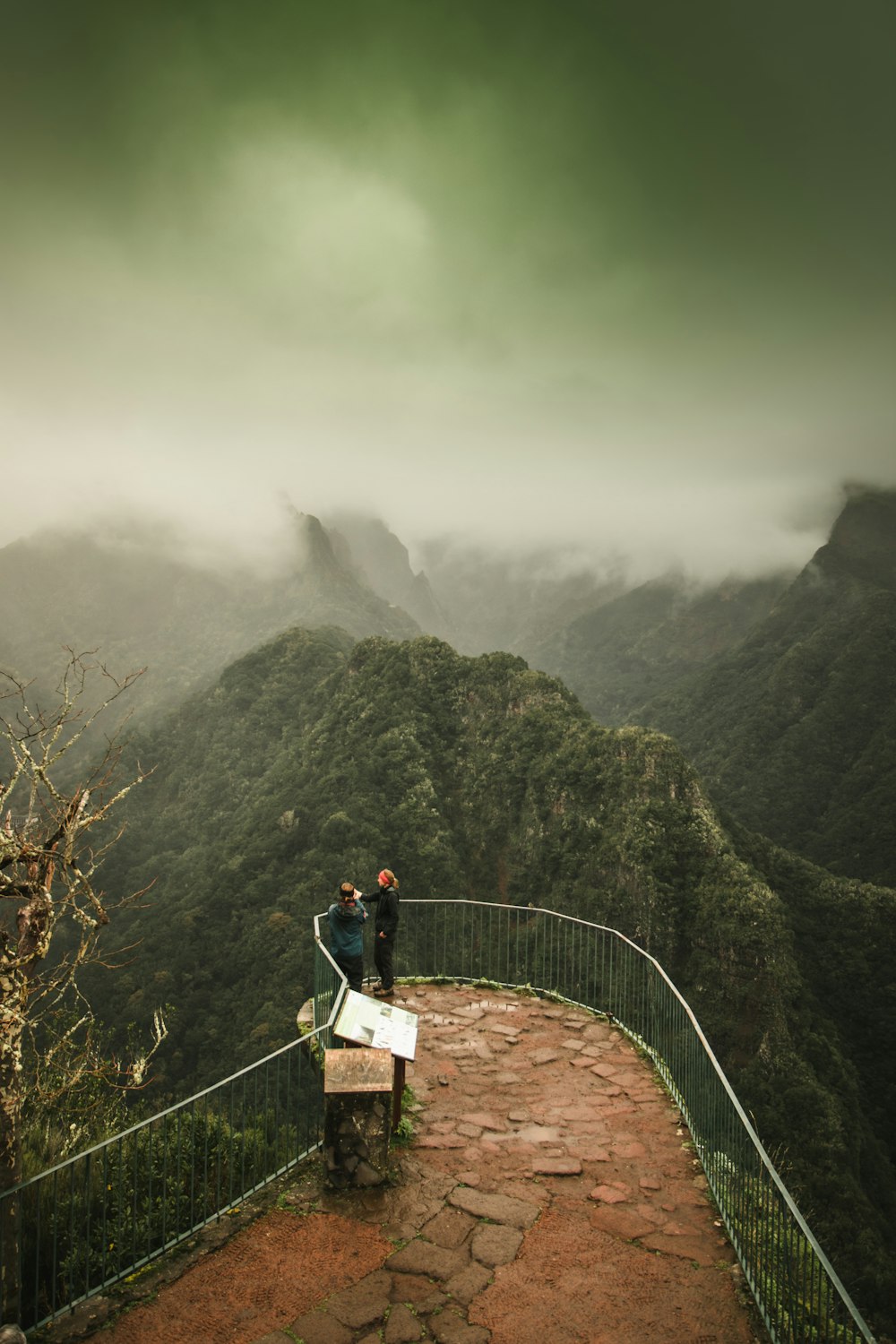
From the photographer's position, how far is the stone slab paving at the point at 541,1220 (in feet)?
14.4

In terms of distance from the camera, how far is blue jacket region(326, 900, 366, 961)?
901cm

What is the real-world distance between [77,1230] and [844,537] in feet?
514

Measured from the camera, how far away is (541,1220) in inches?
213

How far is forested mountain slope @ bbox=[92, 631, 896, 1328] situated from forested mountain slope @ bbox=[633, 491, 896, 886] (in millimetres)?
27186

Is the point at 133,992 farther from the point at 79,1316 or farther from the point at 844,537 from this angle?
the point at 844,537

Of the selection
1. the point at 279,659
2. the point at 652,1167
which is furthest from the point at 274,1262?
the point at 279,659

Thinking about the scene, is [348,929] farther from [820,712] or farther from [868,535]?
[868,535]

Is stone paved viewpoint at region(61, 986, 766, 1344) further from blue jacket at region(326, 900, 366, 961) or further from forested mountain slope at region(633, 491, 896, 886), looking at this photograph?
forested mountain slope at region(633, 491, 896, 886)

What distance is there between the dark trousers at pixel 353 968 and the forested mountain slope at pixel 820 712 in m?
64.0

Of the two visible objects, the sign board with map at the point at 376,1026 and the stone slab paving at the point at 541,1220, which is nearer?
the stone slab paving at the point at 541,1220

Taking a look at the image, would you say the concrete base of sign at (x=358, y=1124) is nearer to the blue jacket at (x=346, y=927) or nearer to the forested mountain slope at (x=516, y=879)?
the blue jacket at (x=346, y=927)

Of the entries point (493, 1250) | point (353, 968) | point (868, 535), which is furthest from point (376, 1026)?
point (868, 535)

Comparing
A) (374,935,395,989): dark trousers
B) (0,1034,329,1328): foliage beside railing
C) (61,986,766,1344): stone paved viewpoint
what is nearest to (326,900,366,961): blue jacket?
(374,935,395,989): dark trousers

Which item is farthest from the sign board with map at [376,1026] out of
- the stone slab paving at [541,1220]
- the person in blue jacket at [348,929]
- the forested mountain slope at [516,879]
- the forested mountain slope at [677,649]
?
the forested mountain slope at [677,649]
